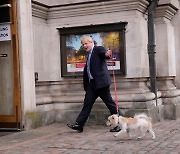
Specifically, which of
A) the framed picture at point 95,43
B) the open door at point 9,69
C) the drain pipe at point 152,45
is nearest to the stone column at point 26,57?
the open door at point 9,69

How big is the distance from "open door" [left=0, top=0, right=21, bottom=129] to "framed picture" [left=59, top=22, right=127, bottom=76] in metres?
1.49

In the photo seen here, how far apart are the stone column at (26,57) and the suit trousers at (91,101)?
1133 millimetres

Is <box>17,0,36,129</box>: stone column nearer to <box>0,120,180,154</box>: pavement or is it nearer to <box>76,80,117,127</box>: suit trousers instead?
<box>0,120,180,154</box>: pavement

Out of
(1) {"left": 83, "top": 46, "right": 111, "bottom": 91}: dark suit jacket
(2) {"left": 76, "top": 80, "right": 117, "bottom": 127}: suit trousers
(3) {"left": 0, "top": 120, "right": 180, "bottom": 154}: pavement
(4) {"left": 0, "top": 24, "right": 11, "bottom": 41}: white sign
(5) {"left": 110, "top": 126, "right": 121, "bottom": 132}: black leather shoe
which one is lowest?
(3) {"left": 0, "top": 120, "right": 180, "bottom": 154}: pavement

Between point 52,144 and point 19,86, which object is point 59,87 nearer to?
point 19,86

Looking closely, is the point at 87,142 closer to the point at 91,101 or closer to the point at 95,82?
the point at 91,101

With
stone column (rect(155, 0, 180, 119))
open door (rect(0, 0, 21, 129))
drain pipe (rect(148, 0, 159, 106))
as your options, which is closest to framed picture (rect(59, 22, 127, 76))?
drain pipe (rect(148, 0, 159, 106))

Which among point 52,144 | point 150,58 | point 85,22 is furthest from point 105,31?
point 52,144

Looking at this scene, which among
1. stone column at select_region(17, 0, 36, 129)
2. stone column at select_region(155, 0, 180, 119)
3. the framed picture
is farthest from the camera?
stone column at select_region(155, 0, 180, 119)

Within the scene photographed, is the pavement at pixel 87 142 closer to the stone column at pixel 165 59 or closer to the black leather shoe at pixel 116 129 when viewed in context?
the black leather shoe at pixel 116 129

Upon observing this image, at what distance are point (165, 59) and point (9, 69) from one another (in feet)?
12.4

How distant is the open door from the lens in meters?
8.00

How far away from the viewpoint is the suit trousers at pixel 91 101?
765 centimetres

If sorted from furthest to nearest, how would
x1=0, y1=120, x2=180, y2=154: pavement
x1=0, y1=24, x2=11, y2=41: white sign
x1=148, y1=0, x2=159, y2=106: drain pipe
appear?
1. x1=148, y1=0, x2=159, y2=106: drain pipe
2. x1=0, y1=24, x2=11, y2=41: white sign
3. x1=0, y1=120, x2=180, y2=154: pavement
